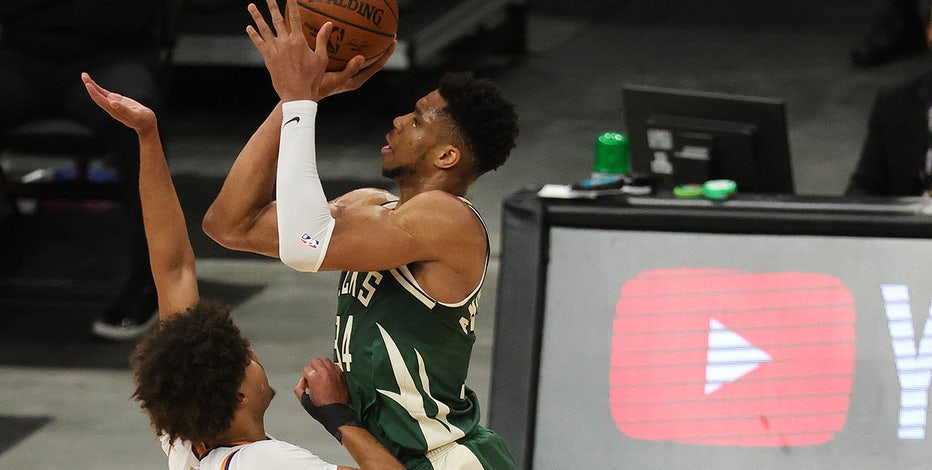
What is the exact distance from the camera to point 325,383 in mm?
2756

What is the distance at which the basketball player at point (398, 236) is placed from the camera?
8.48 ft

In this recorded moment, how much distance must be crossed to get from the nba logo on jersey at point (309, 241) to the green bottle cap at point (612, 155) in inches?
73.7

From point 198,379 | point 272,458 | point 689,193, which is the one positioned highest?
point 689,193

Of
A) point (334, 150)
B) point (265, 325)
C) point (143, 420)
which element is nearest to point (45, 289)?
point (265, 325)

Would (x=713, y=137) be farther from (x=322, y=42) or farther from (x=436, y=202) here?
(x=322, y=42)

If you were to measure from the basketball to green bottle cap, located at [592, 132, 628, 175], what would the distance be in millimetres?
1528

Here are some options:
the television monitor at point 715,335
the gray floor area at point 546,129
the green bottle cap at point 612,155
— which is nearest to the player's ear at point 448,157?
the television monitor at point 715,335

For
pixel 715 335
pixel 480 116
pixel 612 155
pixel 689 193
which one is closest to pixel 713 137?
pixel 612 155

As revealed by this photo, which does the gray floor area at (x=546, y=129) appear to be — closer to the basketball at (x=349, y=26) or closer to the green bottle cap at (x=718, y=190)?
the green bottle cap at (x=718, y=190)

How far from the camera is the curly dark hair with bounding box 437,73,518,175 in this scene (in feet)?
9.16

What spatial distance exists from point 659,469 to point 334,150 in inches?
215

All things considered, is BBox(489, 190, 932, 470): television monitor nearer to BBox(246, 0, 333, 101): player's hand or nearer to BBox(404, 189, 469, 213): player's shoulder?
BBox(404, 189, 469, 213): player's shoulder

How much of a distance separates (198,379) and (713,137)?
90.2 inches

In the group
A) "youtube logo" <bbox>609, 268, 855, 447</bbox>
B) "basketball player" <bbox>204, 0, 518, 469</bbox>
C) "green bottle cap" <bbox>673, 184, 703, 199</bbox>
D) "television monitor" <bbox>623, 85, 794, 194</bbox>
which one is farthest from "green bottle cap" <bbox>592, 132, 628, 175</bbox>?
"basketball player" <bbox>204, 0, 518, 469</bbox>
